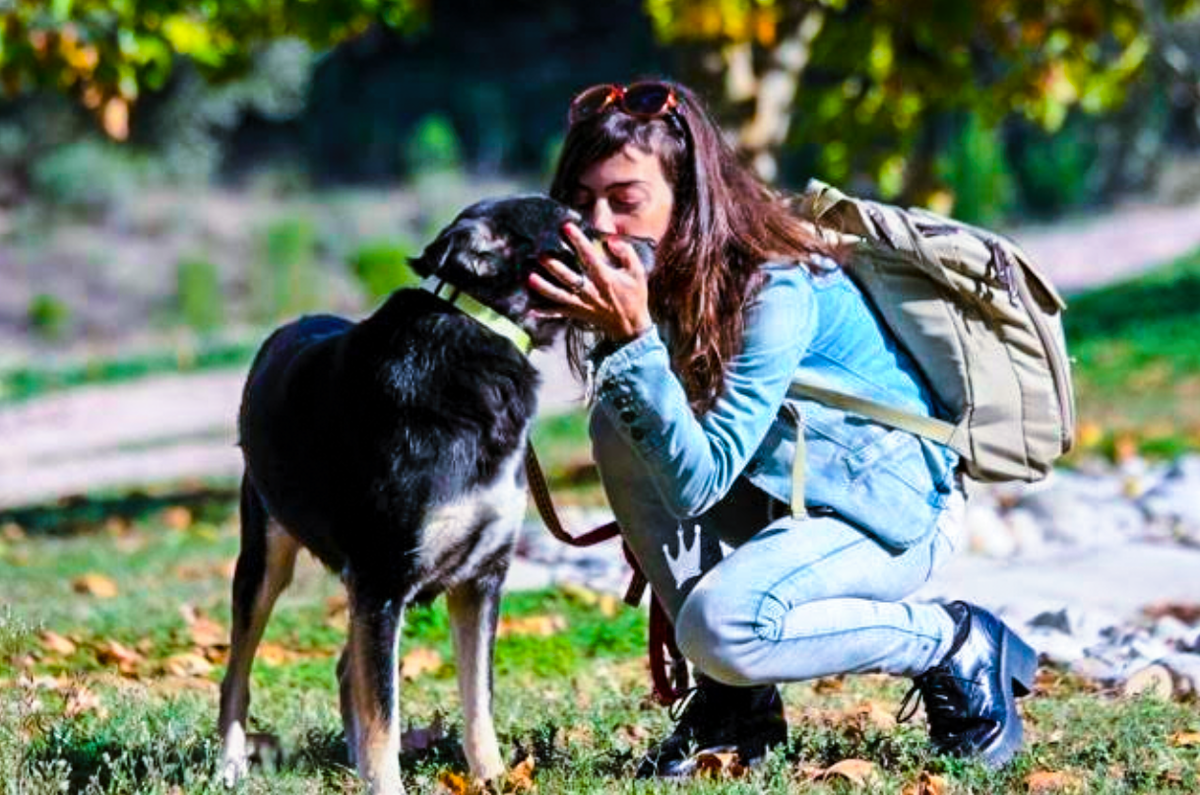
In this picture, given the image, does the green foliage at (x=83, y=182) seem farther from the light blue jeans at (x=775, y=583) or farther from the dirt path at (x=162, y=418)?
the light blue jeans at (x=775, y=583)

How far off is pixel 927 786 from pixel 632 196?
1.50 m

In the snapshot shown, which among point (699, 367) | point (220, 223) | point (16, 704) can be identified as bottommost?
point (220, 223)

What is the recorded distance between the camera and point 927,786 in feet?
16.3

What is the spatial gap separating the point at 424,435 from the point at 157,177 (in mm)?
30172

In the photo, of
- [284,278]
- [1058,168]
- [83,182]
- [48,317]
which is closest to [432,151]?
[83,182]

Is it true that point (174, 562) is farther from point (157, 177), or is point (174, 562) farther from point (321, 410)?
point (157, 177)

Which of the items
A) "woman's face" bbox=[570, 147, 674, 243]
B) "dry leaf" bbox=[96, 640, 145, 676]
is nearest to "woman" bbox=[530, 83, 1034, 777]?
"woman's face" bbox=[570, 147, 674, 243]

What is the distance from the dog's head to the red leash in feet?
2.03

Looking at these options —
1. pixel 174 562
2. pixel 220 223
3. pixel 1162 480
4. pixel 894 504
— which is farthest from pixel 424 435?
pixel 220 223

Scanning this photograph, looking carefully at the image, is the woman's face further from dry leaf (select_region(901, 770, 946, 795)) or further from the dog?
dry leaf (select_region(901, 770, 946, 795))

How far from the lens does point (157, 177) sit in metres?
34.1

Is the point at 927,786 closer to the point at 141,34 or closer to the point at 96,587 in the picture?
the point at 96,587

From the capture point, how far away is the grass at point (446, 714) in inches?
198

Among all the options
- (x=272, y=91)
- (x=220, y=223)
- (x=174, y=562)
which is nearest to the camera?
(x=174, y=562)
